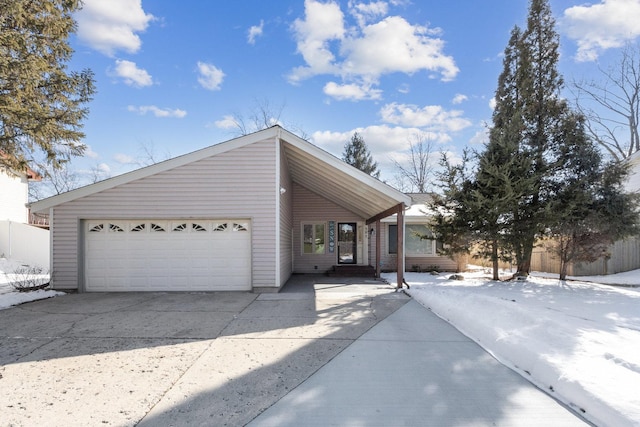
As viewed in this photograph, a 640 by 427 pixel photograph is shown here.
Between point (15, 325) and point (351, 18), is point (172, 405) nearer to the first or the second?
point (15, 325)

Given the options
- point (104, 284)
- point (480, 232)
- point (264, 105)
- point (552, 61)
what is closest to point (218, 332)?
point (104, 284)

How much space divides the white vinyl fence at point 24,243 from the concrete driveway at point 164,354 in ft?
33.2

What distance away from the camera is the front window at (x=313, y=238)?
586 inches

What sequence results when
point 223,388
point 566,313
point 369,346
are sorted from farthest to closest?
point 566,313
point 369,346
point 223,388

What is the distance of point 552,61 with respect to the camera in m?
11.2

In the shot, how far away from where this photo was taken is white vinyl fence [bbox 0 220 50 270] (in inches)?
616

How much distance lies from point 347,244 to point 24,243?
1494 centimetres

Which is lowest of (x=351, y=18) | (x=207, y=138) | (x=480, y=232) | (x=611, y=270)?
(x=611, y=270)

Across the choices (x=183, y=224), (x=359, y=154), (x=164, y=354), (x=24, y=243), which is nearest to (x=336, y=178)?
(x=183, y=224)

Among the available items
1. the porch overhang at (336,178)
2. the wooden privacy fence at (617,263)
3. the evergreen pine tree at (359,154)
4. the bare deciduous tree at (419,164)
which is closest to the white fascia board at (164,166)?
the porch overhang at (336,178)

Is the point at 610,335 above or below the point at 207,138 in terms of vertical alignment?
below

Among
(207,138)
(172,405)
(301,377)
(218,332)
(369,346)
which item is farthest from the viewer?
(207,138)

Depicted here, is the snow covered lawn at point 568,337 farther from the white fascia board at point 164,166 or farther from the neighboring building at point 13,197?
the neighboring building at point 13,197

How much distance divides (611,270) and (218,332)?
47.6 feet
